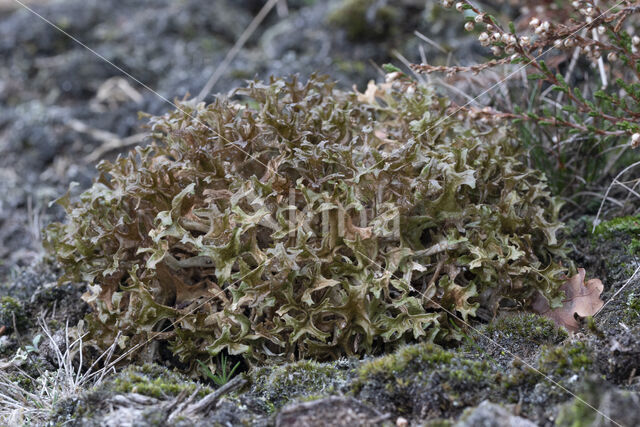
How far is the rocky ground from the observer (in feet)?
6.50

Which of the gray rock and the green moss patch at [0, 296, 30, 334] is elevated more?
the gray rock

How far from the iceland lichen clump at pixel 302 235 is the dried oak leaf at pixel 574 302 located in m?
0.08

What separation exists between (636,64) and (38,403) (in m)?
3.26

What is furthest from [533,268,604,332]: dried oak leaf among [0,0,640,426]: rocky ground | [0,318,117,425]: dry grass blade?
[0,318,117,425]: dry grass blade

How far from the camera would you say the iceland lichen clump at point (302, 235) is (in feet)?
8.26

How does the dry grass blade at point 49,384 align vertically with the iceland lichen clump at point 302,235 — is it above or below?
below

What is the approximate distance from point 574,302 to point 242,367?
1.61m

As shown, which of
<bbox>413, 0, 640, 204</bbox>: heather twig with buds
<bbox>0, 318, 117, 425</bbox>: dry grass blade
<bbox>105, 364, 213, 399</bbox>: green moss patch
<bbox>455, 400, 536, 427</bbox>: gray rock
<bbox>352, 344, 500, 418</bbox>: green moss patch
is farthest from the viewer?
<bbox>413, 0, 640, 204</bbox>: heather twig with buds

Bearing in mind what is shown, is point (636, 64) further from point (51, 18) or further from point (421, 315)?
point (51, 18)

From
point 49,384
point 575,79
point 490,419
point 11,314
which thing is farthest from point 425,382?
point 575,79

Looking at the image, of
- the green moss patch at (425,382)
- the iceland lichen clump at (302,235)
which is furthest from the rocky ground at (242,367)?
the iceland lichen clump at (302,235)

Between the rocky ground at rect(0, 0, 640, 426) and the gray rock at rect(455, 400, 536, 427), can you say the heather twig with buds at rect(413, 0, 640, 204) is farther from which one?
the gray rock at rect(455, 400, 536, 427)

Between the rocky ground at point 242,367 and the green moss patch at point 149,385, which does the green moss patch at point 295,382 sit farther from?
the green moss patch at point 149,385

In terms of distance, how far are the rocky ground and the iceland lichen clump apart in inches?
8.1
